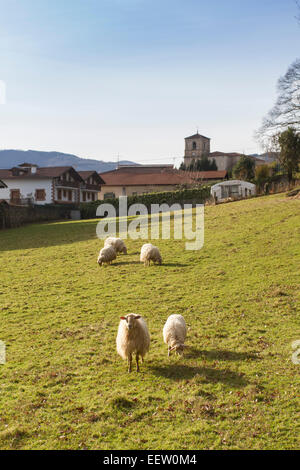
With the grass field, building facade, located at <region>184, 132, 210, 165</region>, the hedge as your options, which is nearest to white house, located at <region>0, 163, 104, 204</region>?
the hedge

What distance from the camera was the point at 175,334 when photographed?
9578mm

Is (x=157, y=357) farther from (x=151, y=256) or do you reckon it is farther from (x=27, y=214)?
(x=27, y=214)

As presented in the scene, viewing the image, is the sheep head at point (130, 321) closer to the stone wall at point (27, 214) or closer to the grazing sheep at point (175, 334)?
the grazing sheep at point (175, 334)

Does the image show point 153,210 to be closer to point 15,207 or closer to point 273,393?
point 15,207

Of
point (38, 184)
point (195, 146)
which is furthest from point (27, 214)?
point (195, 146)

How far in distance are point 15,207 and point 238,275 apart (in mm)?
30445

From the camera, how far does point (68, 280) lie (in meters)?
17.4

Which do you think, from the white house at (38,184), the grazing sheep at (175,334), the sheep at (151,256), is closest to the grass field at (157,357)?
the grazing sheep at (175,334)

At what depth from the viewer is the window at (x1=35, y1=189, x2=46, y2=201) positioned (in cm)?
6241

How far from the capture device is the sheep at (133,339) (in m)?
8.73

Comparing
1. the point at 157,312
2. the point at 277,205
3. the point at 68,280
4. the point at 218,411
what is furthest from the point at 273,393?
the point at 277,205

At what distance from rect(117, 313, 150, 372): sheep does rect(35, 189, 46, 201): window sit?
56.0m

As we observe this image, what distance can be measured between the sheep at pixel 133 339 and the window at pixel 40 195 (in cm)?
5602

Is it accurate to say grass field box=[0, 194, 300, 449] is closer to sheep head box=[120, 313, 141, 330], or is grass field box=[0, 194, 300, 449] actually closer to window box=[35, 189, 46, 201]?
sheep head box=[120, 313, 141, 330]
